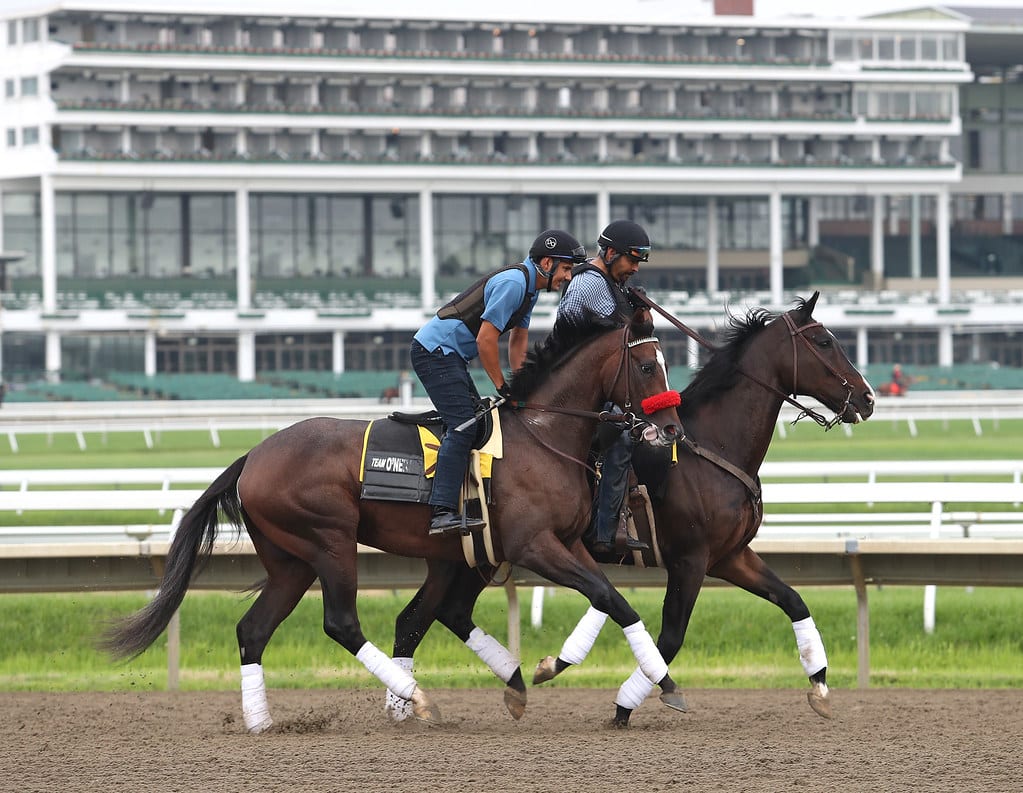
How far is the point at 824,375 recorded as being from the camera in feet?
24.0

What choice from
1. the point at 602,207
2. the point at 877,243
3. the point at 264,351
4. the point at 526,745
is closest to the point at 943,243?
the point at 877,243

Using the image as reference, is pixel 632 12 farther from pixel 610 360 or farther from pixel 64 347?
pixel 610 360

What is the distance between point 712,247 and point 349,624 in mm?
65110

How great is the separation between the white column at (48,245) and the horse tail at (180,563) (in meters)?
55.4

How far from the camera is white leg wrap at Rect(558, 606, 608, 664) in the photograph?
6676mm

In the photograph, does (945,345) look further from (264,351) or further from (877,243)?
(264,351)

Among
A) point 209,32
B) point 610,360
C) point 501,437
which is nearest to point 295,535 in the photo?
point 501,437

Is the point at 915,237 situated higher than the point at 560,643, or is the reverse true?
the point at 915,237

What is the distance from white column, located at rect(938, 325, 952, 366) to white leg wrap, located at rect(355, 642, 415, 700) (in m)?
60.7

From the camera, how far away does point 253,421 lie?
109ft

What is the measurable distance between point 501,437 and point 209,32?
2399 inches

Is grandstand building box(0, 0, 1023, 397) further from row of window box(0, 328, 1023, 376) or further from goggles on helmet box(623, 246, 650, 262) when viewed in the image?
goggles on helmet box(623, 246, 650, 262)

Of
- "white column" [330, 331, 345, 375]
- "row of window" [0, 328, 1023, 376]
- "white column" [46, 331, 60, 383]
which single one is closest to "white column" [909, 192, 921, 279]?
"row of window" [0, 328, 1023, 376]

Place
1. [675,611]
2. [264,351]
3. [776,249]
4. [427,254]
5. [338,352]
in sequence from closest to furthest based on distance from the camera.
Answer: [675,611] < [338,352] < [264,351] < [427,254] < [776,249]
